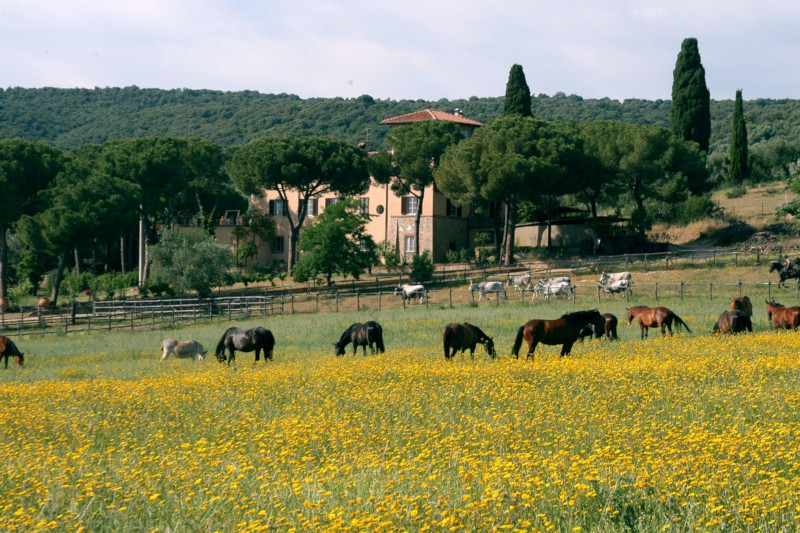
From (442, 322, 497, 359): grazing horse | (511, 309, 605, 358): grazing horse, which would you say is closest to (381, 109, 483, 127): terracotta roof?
(442, 322, 497, 359): grazing horse

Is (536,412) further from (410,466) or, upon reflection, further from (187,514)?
(187,514)

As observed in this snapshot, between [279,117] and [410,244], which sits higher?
[279,117]

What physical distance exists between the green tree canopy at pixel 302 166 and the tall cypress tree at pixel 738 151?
1353 inches

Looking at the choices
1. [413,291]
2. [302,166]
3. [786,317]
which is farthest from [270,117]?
[786,317]

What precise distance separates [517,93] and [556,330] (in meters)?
54.0

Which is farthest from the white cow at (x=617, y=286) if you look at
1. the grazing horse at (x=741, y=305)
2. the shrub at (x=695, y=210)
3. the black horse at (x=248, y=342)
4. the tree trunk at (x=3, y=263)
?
the tree trunk at (x=3, y=263)

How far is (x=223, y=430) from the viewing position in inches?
492

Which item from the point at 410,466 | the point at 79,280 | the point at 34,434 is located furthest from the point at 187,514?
the point at 79,280

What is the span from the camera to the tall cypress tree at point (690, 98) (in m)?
73.2

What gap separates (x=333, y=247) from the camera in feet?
193

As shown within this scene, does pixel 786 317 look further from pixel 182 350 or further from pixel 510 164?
pixel 510 164

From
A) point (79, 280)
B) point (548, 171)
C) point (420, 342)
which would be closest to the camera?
point (420, 342)

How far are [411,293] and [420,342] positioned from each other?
23.2 m

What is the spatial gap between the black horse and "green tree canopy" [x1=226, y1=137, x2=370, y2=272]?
145 feet
